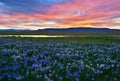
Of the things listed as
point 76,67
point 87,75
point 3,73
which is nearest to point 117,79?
point 87,75

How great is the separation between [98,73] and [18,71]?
2824 mm

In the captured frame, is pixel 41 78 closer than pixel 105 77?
Yes

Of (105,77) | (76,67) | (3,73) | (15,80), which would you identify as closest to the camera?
(15,80)

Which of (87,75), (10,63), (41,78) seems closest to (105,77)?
(87,75)

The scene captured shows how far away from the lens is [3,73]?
8.34 metres

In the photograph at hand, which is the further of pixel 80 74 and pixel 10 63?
pixel 10 63

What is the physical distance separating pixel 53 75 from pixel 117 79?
2.22 metres

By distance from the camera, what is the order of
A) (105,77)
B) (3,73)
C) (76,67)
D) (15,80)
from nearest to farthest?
(15,80), (3,73), (105,77), (76,67)

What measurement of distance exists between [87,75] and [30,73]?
6.28 feet

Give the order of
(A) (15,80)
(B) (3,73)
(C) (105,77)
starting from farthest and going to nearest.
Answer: (C) (105,77) → (B) (3,73) → (A) (15,80)

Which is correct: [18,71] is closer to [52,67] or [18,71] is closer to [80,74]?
[52,67]

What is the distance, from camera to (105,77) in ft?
29.8

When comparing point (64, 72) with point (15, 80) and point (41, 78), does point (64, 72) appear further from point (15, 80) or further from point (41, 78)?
point (15, 80)

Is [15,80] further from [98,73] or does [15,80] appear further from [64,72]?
[98,73]
